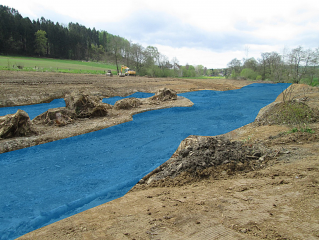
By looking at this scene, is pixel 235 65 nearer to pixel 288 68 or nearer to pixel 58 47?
A: pixel 288 68

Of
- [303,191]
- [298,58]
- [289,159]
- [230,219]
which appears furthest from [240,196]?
[298,58]

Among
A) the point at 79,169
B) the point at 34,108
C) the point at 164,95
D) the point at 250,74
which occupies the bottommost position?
the point at 79,169

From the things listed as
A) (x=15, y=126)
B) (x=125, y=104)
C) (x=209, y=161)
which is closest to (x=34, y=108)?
(x=125, y=104)

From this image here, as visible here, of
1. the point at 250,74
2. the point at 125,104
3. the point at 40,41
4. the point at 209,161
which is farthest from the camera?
the point at 40,41

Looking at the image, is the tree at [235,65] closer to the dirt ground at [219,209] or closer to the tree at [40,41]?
the tree at [40,41]

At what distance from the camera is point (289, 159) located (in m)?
5.00

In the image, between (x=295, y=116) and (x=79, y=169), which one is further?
(x=295, y=116)

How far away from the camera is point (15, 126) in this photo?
24.6 feet

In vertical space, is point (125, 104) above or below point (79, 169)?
above

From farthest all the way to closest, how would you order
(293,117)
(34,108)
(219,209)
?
(34,108), (293,117), (219,209)

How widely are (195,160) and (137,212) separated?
214 cm

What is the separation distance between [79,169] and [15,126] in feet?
12.0

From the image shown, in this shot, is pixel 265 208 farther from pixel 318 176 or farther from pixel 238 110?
pixel 238 110

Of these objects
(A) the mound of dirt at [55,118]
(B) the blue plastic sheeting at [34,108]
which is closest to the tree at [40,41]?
A: (B) the blue plastic sheeting at [34,108]
